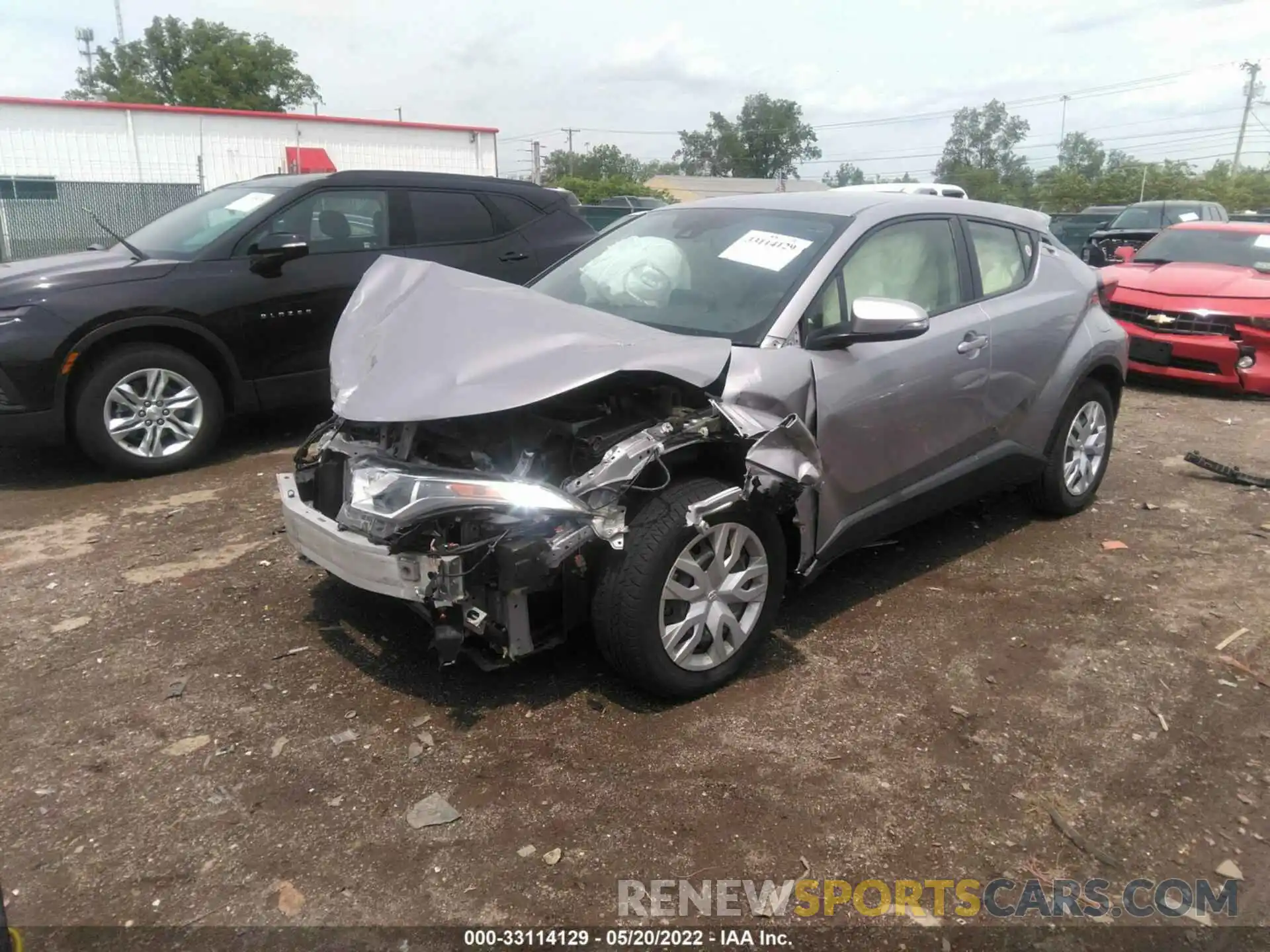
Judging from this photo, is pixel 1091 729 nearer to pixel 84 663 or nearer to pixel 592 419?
pixel 592 419

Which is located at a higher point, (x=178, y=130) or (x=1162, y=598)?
(x=178, y=130)

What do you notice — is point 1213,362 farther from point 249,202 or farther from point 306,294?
point 249,202

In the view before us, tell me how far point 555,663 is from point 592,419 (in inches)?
37.7

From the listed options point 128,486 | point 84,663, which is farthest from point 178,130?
point 84,663

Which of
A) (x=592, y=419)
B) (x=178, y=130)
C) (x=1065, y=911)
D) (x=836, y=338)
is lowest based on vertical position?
(x=1065, y=911)

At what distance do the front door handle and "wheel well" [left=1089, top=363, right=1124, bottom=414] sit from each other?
1123 mm

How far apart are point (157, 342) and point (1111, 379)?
18.2ft

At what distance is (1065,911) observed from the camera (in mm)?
2400

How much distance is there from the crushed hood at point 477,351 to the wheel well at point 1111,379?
273 cm

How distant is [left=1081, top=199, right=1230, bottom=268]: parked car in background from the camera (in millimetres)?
15098

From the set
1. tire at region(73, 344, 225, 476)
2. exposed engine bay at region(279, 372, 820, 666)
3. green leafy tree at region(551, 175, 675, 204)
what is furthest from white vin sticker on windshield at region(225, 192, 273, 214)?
green leafy tree at region(551, 175, 675, 204)

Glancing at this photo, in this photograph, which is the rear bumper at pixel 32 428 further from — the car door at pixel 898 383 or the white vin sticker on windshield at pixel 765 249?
the car door at pixel 898 383

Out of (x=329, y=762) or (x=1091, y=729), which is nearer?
(x=329, y=762)

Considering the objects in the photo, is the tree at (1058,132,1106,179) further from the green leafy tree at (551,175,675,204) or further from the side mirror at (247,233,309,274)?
the side mirror at (247,233,309,274)
